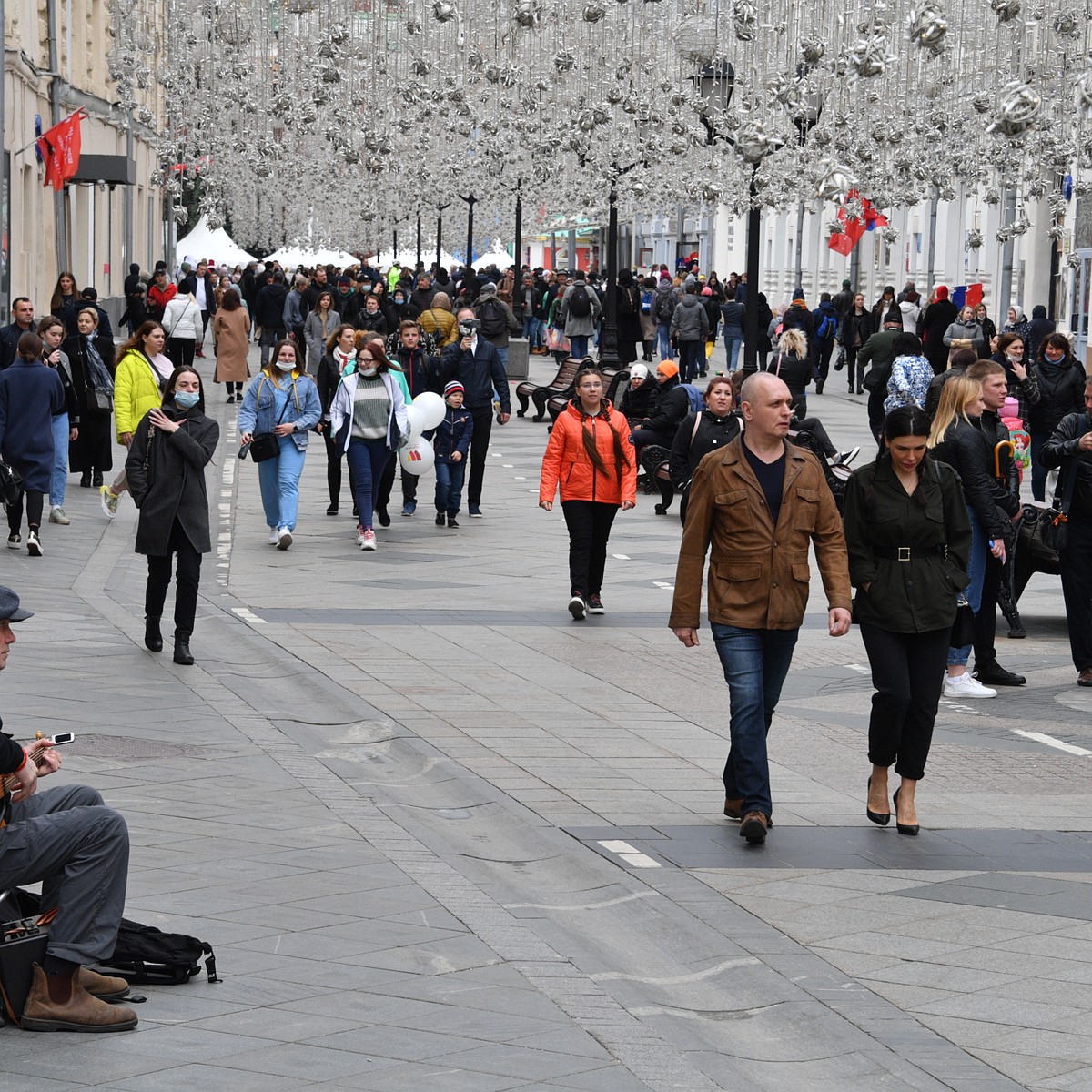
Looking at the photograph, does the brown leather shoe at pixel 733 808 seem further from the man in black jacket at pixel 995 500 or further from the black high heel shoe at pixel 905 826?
the man in black jacket at pixel 995 500

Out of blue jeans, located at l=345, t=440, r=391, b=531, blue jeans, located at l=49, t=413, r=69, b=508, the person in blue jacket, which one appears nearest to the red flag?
blue jeans, located at l=49, t=413, r=69, b=508

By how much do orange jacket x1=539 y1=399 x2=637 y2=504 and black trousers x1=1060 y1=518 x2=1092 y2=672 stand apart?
3.28m

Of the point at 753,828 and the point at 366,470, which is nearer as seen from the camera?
the point at 753,828

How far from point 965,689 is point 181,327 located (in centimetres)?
1946

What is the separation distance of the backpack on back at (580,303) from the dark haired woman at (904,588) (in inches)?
1141

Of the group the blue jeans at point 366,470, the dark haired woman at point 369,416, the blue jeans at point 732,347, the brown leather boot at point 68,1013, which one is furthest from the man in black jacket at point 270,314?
the brown leather boot at point 68,1013

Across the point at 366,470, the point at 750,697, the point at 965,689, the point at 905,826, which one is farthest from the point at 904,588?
the point at 366,470

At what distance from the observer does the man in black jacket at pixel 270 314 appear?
3459cm

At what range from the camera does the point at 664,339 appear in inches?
1703

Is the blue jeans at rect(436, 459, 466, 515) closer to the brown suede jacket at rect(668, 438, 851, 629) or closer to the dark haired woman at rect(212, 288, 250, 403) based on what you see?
the brown suede jacket at rect(668, 438, 851, 629)

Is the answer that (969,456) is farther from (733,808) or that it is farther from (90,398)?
(90,398)

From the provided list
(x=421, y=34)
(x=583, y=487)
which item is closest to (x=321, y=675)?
(x=583, y=487)

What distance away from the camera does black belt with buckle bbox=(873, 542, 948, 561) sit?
806 centimetres

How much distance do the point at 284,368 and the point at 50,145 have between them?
582 inches
